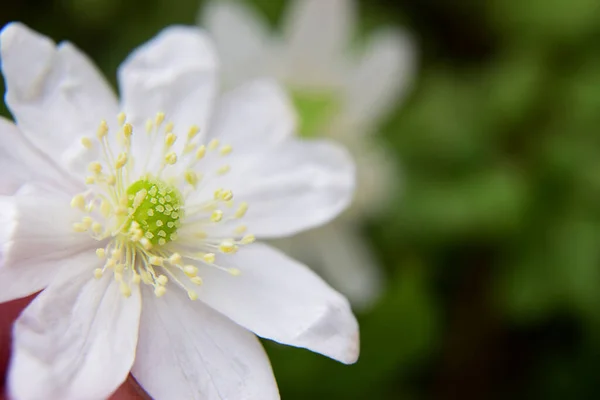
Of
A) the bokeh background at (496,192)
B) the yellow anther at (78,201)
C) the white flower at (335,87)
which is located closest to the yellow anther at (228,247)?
the yellow anther at (78,201)

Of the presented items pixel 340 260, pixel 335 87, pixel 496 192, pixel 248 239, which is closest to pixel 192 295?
pixel 248 239

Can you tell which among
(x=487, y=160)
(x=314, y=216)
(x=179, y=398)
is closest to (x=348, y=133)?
(x=487, y=160)

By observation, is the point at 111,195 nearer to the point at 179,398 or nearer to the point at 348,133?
the point at 179,398

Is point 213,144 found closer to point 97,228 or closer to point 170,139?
point 170,139

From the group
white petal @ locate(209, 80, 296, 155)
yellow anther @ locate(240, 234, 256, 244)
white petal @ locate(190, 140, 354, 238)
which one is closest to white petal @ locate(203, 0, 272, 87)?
white petal @ locate(209, 80, 296, 155)

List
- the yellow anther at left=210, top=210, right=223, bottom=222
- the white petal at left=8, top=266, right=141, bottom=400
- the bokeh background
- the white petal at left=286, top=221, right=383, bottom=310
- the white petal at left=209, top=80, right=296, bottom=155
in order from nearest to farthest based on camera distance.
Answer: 1. the white petal at left=8, top=266, right=141, bottom=400
2. the yellow anther at left=210, top=210, right=223, bottom=222
3. the white petal at left=209, top=80, right=296, bottom=155
4. the white petal at left=286, top=221, right=383, bottom=310
5. the bokeh background

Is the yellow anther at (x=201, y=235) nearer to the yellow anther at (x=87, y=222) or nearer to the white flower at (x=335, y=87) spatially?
the yellow anther at (x=87, y=222)

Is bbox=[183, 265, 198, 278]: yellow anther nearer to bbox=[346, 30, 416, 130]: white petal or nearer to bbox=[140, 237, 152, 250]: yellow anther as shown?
bbox=[140, 237, 152, 250]: yellow anther
